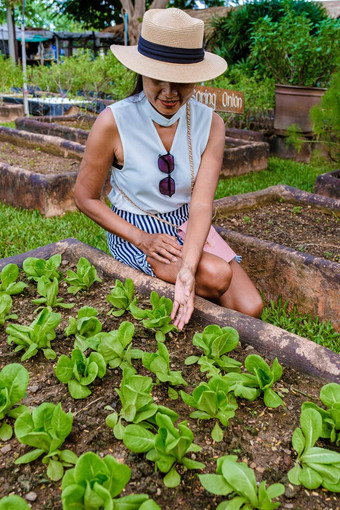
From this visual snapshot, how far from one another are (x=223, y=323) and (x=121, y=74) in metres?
7.35

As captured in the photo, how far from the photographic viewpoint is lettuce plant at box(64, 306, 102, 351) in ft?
5.50

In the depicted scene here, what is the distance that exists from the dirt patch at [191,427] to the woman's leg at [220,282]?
0.31 meters

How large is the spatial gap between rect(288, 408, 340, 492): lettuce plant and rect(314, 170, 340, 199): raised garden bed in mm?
2944

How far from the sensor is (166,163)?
2.18 m

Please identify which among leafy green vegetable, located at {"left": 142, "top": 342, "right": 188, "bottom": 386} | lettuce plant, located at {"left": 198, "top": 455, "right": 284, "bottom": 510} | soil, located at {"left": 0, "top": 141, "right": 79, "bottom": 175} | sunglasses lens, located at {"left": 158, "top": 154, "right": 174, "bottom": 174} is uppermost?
sunglasses lens, located at {"left": 158, "top": 154, "right": 174, "bottom": 174}

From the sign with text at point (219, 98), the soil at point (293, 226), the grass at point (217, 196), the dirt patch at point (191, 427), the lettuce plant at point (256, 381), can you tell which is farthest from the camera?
the sign with text at point (219, 98)

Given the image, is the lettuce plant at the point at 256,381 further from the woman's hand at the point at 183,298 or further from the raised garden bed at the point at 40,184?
the raised garden bed at the point at 40,184

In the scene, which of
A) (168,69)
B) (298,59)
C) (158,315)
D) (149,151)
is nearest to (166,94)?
(168,69)

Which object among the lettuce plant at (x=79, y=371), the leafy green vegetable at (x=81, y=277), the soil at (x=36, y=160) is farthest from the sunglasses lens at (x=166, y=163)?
the soil at (x=36, y=160)

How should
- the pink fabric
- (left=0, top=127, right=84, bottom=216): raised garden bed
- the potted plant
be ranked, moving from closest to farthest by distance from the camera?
the pink fabric, (left=0, top=127, right=84, bottom=216): raised garden bed, the potted plant

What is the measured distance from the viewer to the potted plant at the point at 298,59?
645 cm

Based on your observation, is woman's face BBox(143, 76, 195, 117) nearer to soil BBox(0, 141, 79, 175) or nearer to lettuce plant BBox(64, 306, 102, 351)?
lettuce plant BBox(64, 306, 102, 351)

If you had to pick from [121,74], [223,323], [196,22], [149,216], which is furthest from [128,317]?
[121,74]

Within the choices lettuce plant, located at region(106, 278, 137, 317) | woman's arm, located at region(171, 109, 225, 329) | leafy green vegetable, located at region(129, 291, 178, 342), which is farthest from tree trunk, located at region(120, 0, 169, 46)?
leafy green vegetable, located at region(129, 291, 178, 342)
